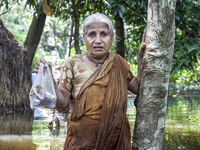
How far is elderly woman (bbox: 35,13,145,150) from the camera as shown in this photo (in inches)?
80.4

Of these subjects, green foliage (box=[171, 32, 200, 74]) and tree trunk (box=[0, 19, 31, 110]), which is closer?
green foliage (box=[171, 32, 200, 74])

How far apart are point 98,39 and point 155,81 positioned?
0.62 meters

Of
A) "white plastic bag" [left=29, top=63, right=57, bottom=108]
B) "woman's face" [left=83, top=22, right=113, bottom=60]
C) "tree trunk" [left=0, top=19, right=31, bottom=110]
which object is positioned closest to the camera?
"white plastic bag" [left=29, top=63, right=57, bottom=108]

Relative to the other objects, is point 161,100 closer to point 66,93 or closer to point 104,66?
point 104,66

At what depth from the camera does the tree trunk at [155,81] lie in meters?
2.25

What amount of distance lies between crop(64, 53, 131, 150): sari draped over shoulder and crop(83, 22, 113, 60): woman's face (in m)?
0.11

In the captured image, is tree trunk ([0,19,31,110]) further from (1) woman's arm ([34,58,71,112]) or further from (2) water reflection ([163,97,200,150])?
(1) woman's arm ([34,58,71,112])

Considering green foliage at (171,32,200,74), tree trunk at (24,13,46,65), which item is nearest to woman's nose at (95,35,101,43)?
green foliage at (171,32,200,74)

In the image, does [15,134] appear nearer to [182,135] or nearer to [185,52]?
[182,135]

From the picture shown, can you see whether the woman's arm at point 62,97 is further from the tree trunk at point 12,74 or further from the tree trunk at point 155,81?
the tree trunk at point 12,74

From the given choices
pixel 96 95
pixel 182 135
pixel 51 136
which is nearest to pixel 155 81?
pixel 96 95

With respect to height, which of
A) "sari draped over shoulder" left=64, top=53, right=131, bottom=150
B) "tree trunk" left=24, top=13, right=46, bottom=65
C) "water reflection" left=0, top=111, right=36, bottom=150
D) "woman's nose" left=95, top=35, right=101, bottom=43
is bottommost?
"water reflection" left=0, top=111, right=36, bottom=150

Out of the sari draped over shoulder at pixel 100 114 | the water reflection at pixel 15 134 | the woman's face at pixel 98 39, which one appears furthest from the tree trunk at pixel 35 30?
the sari draped over shoulder at pixel 100 114

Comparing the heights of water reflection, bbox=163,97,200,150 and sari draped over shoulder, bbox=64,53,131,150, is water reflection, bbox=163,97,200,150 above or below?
below
